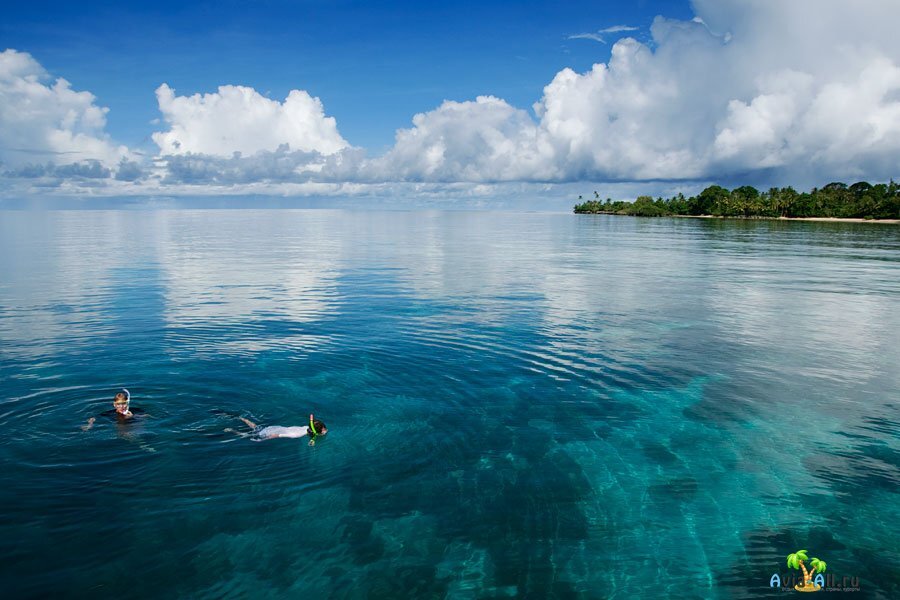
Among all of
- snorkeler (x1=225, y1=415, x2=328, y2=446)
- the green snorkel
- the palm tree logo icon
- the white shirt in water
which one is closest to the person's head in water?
snorkeler (x1=225, y1=415, x2=328, y2=446)

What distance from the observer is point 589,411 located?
2519 centimetres

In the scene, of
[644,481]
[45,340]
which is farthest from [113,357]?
[644,481]

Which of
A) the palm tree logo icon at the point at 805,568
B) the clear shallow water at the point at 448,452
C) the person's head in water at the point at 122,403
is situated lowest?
the palm tree logo icon at the point at 805,568

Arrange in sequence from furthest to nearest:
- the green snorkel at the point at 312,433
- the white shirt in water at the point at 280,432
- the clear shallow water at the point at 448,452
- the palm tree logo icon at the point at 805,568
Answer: the white shirt in water at the point at 280,432 < the green snorkel at the point at 312,433 < the clear shallow water at the point at 448,452 < the palm tree logo icon at the point at 805,568

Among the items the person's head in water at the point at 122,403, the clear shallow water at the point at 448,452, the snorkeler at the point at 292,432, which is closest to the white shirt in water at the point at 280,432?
the snorkeler at the point at 292,432

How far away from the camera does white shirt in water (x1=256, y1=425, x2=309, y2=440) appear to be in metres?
21.4

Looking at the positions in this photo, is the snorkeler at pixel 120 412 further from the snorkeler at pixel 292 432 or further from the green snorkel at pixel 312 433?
the green snorkel at pixel 312 433

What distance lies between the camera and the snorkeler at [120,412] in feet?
70.6

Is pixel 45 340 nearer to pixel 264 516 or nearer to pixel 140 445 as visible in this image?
pixel 140 445

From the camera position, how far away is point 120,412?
869 inches

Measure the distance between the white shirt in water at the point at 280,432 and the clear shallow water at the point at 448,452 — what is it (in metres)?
0.40

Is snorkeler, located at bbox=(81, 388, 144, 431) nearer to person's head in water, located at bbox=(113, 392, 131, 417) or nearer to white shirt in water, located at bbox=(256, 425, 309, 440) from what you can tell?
person's head in water, located at bbox=(113, 392, 131, 417)

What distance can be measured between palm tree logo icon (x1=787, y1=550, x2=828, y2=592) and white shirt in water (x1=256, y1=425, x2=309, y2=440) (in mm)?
16567

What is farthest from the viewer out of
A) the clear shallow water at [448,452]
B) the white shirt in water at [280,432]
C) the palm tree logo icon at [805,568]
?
the white shirt in water at [280,432]
